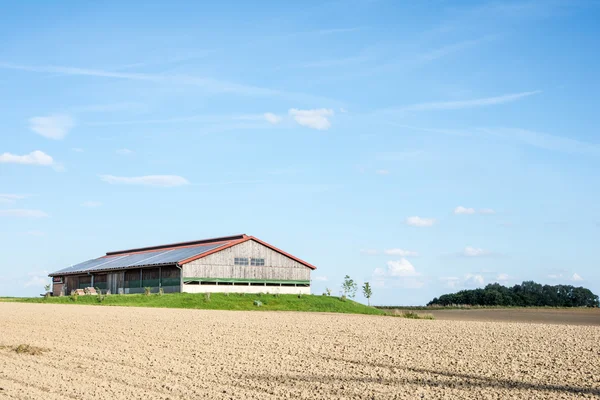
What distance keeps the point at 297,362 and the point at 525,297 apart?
80312 millimetres

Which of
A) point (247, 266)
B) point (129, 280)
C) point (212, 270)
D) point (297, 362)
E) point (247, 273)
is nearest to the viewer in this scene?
point (297, 362)

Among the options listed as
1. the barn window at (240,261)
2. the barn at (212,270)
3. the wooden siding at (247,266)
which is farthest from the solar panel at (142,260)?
the barn window at (240,261)

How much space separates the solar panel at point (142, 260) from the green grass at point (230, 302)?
7.70 metres

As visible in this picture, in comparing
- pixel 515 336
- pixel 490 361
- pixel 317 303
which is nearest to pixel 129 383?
pixel 490 361

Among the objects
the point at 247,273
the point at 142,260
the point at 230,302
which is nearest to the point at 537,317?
the point at 230,302

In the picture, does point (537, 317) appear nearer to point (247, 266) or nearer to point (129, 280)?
point (247, 266)

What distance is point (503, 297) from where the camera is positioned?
293 feet

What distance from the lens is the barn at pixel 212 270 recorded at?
57.9m

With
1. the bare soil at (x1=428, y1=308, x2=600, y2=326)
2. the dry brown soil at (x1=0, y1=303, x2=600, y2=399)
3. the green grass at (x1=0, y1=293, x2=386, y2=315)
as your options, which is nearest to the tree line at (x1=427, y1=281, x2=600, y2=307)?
the bare soil at (x1=428, y1=308, x2=600, y2=326)

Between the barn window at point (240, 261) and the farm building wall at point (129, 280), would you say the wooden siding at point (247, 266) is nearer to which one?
the barn window at point (240, 261)

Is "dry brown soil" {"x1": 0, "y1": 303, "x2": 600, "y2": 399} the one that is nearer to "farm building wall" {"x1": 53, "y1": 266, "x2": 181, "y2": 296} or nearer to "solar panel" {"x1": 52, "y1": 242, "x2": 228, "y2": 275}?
"farm building wall" {"x1": 53, "y1": 266, "x2": 181, "y2": 296}

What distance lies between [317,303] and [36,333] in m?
29.7

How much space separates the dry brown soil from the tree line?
64.2m

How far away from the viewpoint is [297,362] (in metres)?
17.9
